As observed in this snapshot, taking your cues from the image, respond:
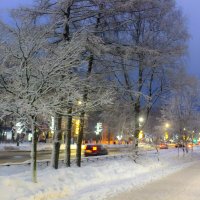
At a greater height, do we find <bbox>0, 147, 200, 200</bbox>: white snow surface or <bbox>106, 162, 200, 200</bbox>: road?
<bbox>0, 147, 200, 200</bbox>: white snow surface

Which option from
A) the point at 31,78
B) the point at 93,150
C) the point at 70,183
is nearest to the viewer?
the point at 31,78

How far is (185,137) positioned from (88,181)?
32.0 m

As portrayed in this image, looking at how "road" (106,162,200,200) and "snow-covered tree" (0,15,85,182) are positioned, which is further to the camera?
"road" (106,162,200,200)

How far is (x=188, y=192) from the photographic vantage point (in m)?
16.9

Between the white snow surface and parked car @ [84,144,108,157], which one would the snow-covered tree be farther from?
parked car @ [84,144,108,157]

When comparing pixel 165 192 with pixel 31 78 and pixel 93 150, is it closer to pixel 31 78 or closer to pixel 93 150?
pixel 31 78

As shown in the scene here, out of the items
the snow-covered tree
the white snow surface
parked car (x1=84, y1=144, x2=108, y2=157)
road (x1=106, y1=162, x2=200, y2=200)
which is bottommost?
road (x1=106, y1=162, x2=200, y2=200)

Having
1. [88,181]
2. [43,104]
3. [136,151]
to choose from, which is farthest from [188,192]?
[136,151]

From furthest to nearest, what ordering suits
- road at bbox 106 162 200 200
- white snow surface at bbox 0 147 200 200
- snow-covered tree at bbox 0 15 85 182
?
road at bbox 106 162 200 200
snow-covered tree at bbox 0 15 85 182
white snow surface at bbox 0 147 200 200

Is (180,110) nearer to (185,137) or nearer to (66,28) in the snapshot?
(185,137)

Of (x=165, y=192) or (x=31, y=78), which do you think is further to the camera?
(x=165, y=192)

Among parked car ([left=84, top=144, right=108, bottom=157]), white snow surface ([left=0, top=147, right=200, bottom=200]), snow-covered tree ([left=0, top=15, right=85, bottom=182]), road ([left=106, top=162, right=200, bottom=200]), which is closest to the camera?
white snow surface ([left=0, top=147, right=200, bottom=200])

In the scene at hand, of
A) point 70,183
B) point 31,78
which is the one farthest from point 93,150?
point 31,78

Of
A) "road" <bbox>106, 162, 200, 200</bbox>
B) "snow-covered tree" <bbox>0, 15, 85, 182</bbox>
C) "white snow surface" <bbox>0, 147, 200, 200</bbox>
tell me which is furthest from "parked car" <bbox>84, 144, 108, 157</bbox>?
"snow-covered tree" <bbox>0, 15, 85, 182</bbox>
